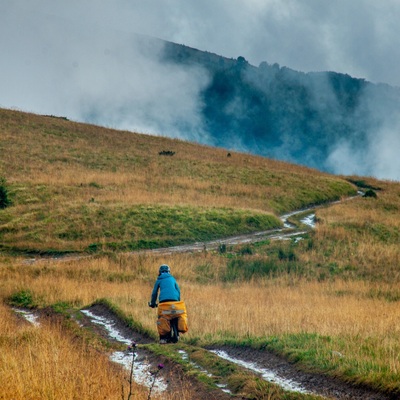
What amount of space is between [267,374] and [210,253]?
21431mm

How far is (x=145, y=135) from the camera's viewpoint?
8300 cm

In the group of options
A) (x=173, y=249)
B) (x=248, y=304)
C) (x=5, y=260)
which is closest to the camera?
(x=248, y=304)

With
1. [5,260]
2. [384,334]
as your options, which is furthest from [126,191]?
[384,334]

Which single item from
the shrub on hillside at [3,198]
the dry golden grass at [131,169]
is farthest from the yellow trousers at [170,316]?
the shrub on hillside at [3,198]

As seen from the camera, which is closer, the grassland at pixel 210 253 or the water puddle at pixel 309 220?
the grassland at pixel 210 253

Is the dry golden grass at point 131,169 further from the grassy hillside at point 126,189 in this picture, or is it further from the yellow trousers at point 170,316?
the yellow trousers at point 170,316

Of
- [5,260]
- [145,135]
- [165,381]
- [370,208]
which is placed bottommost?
[165,381]

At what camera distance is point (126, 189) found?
4775 centimetres

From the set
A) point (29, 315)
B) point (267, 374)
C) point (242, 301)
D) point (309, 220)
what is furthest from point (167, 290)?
point (309, 220)

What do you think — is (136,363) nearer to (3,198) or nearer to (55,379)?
(55,379)

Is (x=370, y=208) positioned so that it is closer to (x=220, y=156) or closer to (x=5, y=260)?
(x=220, y=156)

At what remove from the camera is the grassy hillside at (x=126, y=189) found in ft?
119

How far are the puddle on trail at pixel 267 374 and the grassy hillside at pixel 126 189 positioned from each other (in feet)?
75.4

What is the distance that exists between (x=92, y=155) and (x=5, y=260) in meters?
34.0
